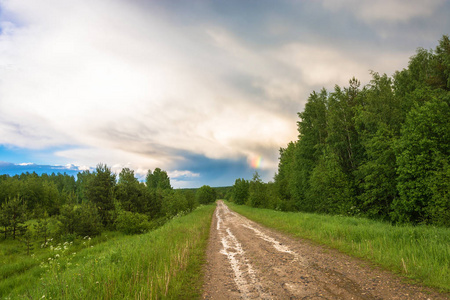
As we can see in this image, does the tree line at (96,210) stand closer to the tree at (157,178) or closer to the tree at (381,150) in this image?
the tree at (381,150)

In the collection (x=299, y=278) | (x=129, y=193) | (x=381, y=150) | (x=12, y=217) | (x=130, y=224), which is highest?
(x=381, y=150)

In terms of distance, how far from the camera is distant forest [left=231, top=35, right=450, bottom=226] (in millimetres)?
Result: 17688

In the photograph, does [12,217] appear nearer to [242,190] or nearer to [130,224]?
[130,224]

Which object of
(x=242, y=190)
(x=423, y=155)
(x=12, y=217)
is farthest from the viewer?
(x=242, y=190)

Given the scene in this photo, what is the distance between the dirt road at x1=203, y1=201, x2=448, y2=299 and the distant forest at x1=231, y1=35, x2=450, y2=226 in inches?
601

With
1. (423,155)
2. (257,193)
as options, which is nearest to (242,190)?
(257,193)

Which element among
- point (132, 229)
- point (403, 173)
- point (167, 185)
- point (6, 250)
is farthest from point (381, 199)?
point (167, 185)

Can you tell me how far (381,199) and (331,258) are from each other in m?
20.0

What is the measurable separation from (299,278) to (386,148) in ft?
73.6

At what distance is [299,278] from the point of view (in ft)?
20.9

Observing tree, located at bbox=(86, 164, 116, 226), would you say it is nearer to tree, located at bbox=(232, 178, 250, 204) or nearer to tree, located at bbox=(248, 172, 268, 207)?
tree, located at bbox=(248, 172, 268, 207)

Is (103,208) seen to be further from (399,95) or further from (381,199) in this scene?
(399,95)

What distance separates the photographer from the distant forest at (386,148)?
58.0 feet

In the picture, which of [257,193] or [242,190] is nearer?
[257,193]
